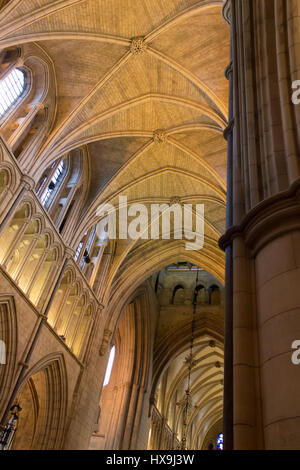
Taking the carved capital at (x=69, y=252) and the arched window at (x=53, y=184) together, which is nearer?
the arched window at (x=53, y=184)

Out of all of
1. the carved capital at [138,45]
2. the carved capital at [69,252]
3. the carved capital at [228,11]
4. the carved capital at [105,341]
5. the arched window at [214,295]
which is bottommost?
the carved capital at [228,11]

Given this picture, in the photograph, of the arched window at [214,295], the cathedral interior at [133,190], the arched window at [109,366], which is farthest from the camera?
the arched window at [214,295]

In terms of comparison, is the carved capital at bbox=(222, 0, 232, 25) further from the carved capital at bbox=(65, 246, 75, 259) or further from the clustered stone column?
the carved capital at bbox=(65, 246, 75, 259)

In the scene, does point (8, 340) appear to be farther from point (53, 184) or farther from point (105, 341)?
point (105, 341)

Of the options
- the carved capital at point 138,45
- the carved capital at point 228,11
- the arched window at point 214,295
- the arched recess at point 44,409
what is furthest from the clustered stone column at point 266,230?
the arched window at point 214,295

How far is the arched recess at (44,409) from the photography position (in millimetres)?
13406

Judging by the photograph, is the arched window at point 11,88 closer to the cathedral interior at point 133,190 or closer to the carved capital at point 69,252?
the cathedral interior at point 133,190

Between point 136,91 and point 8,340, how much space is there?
905 cm

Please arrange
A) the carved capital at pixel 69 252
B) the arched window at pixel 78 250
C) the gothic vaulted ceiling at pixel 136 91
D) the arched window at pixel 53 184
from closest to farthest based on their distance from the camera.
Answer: the gothic vaulted ceiling at pixel 136 91 < the arched window at pixel 53 184 < the carved capital at pixel 69 252 < the arched window at pixel 78 250

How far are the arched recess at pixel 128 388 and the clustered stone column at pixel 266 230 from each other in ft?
49.9

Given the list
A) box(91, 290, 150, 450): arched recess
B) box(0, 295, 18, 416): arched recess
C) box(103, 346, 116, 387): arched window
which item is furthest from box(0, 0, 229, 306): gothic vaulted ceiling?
box(103, 346, 116, 387): arched window

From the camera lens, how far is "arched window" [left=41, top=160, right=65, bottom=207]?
14.1 metres

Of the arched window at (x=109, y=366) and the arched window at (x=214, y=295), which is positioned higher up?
the arched window at (x=214, y=295)

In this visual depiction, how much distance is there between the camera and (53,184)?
14633 millimetres
